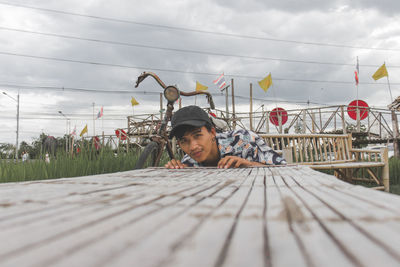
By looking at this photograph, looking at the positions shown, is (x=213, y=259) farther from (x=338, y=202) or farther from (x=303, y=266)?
(x=338, y=202)

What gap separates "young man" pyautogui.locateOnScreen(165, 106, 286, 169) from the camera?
5.35 ft

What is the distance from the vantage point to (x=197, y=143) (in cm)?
165

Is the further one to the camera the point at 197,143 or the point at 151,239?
the point at 197,143

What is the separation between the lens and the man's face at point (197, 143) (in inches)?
64.7

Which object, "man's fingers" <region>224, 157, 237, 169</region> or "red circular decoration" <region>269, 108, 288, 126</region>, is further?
"red circular decoration" <region>269, 108, 288, 126</region>

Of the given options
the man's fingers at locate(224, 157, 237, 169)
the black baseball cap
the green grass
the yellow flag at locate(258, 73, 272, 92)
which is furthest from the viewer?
the yellow flag at locate(258, 73, 272, 92)

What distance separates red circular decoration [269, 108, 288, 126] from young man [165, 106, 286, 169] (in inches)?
453

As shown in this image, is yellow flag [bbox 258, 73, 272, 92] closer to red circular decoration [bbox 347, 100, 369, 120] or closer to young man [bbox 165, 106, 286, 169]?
red circular decoration [bbox 347, 100, 369, 120]

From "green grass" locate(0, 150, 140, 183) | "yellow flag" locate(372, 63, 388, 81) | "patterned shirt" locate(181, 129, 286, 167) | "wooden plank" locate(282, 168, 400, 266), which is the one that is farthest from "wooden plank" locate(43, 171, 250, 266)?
"yellow flag" locate(372, 63, 388, 81)

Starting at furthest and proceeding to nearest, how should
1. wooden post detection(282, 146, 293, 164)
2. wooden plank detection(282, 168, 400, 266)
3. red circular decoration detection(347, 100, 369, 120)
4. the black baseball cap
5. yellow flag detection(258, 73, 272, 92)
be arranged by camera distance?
yellow flag detection(258, 73, 272, 92) < red circular decoration detection(347, 100, 369, 120) < wooden post detection(282, 146, 293, 164) < the black baseball cap < wooden plank detection(282, 168, 400, 266)

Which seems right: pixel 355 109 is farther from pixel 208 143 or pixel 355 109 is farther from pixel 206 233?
pixel 206 233

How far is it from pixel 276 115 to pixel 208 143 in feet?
41.0

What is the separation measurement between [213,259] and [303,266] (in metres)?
0.06

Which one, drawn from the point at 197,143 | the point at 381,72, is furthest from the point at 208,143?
the point at 381,72
